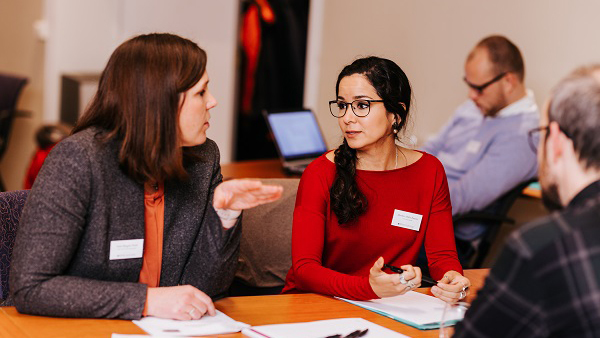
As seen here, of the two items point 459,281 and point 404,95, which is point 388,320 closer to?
point 459,281

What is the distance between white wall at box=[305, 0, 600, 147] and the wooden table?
1.62m

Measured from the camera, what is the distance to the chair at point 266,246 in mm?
2684

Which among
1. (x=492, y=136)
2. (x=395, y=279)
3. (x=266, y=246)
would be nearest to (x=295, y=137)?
(x=492, y=136)

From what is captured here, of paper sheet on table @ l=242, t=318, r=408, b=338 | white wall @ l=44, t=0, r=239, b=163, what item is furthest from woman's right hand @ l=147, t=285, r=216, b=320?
white wall @ l=44, t=0, r=239, b=163

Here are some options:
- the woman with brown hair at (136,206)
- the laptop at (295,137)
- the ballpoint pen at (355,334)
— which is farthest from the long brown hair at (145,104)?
the laptop at (295,137)

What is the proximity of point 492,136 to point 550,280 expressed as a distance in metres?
2.83

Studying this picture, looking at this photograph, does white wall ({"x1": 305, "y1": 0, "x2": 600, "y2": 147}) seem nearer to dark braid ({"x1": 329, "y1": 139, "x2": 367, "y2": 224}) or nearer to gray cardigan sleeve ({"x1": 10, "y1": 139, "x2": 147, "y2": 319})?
dark braid ({"x1": 329, "y1": 139, "x2": 367, "y2": 224})

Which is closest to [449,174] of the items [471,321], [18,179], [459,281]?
[459,281]

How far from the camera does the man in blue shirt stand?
3.73 metres

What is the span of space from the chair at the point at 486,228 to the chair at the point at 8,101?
3.69m

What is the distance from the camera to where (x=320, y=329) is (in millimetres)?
1755

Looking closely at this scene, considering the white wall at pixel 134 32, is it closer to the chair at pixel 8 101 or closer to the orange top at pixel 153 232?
the chair at pixel 8 101

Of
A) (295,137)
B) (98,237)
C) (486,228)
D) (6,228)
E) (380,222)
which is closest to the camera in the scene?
(98,237)

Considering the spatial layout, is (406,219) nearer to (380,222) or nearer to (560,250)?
(380,222)
